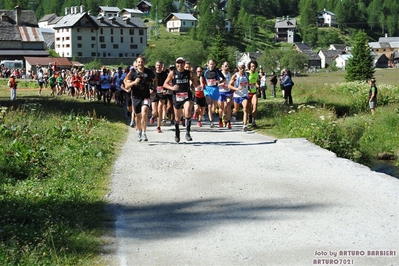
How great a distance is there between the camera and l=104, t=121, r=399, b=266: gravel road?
6.49m

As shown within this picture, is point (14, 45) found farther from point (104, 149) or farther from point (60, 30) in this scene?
point (104, 149)

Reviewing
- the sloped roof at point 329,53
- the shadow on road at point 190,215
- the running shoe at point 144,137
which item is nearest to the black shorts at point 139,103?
the running shoe at point 144,137

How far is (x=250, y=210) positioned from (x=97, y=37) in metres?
131

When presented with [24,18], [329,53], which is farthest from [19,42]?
[329,53]

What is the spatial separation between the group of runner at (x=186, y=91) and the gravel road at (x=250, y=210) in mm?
2260

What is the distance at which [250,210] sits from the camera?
822 cm

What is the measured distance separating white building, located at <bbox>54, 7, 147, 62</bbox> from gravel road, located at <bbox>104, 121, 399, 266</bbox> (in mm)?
119351

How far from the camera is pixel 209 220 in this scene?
7.79 metres

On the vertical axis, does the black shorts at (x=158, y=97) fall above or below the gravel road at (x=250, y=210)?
above

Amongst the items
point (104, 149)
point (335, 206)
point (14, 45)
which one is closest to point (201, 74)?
point (104, 149)

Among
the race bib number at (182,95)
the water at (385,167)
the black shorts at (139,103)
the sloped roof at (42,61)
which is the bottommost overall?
the water at (385,167)

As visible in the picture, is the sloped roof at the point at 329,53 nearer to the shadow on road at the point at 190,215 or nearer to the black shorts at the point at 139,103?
the black shorts at the point at 139,103

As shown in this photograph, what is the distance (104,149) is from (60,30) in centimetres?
12810

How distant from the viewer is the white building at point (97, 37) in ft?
431
